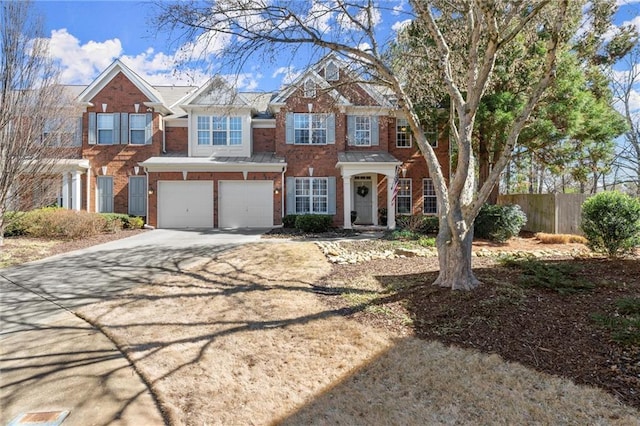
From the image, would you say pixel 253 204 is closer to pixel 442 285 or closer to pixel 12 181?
pixel 12 181

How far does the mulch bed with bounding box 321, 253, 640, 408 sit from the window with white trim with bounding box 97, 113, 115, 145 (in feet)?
52.8

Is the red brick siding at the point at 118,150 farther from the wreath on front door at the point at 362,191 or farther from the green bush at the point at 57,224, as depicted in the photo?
the wreath on front door at the point at 362,191

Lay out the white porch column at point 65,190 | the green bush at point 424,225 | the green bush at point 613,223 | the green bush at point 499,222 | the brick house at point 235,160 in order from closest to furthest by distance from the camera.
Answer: the green bush at point 613,223 < the green bush at point 499,222 < the green bush at point 424,225 < the white porch column at point 65,190 < the brick house at point 235,160

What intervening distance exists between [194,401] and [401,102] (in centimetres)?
554

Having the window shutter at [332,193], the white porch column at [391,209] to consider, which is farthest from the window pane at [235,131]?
the white porch column at [391,209]

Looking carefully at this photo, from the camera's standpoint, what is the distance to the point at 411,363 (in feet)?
12.3

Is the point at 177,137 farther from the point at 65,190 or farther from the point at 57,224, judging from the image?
the point at 57,224

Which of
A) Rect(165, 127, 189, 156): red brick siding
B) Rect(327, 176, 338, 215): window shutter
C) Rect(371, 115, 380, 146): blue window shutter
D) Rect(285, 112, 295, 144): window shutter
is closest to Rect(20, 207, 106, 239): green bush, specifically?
Rect(165, 127, 189, 156): red brick siding

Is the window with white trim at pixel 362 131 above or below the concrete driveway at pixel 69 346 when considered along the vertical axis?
above

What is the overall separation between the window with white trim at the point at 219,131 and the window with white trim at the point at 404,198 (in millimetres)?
8728

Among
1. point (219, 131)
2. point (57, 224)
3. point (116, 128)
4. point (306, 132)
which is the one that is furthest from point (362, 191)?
point (57, 224)

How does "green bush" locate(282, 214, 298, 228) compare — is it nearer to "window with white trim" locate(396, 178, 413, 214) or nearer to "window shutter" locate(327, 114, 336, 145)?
"window shutter" locate(327, 114, 336, 145)

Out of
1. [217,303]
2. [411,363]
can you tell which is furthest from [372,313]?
[217,303]

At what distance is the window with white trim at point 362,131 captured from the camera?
17.8 meters
